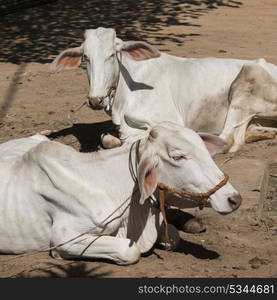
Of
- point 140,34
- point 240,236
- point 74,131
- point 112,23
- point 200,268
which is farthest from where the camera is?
point 112,23

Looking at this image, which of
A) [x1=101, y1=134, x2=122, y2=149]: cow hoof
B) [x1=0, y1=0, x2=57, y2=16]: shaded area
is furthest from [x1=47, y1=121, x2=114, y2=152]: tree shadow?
[x1=0, y1=0, x2=57, y2=16]: shaded area

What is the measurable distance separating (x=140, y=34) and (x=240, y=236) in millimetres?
8205

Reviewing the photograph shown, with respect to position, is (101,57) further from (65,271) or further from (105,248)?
(65,271)

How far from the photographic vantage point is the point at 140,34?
547 inches

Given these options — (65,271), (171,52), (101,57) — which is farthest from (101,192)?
(171,52)

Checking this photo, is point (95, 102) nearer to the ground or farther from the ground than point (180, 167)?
nearer to the ground

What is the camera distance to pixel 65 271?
5.47m

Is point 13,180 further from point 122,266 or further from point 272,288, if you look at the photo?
point 272,288

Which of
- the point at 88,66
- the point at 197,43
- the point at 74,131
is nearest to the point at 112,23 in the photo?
the point at 197,43

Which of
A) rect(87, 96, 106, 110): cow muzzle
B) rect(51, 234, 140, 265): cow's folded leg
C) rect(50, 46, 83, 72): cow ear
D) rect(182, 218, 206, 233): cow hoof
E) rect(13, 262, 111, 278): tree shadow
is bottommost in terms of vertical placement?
rect(182, 218, 206, 233): cow hoof

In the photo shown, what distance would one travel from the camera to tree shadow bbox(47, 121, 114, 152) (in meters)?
8.49

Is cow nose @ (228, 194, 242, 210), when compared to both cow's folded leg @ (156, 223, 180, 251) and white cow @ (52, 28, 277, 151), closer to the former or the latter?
cow's folded leg @ (156, 223, 180, 251)

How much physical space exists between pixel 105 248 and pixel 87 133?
3442mm

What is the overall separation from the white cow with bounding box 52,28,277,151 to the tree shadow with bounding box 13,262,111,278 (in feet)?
8.14
